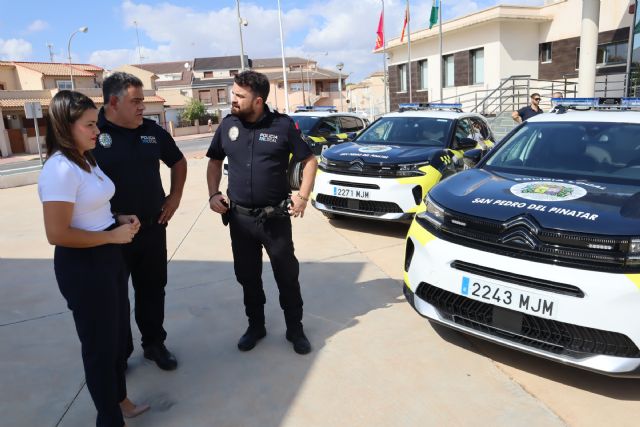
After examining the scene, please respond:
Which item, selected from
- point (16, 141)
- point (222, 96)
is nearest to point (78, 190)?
point (16, 141)

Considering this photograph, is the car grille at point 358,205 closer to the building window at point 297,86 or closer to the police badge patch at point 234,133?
the police badge patch at point 234,133

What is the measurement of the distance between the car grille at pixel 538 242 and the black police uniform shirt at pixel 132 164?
5.89 feet

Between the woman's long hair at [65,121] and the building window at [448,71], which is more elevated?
the building window at [448,71]

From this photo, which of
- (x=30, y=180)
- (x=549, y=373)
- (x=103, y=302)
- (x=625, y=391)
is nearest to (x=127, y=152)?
(x=103, y=302)

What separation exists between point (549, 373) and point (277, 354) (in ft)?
5.56

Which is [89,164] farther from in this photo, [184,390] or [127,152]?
[184,390]

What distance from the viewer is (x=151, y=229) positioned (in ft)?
9.50

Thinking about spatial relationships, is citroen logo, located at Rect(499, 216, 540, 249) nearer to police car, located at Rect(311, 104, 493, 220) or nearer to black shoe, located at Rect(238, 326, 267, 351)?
black shoe, located at Rect(238, 326, 267, 351)

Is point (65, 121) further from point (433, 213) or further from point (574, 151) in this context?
point (574, 151)

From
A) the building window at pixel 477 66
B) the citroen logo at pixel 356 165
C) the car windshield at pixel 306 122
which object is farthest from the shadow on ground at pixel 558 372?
the building window at pixel 477 66

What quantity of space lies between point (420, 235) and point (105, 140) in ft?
6.47

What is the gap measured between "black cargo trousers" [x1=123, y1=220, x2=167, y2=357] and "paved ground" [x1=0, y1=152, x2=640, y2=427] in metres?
0.25

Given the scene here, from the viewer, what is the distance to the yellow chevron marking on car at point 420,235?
10.1 feet

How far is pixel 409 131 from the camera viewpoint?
675 cm
